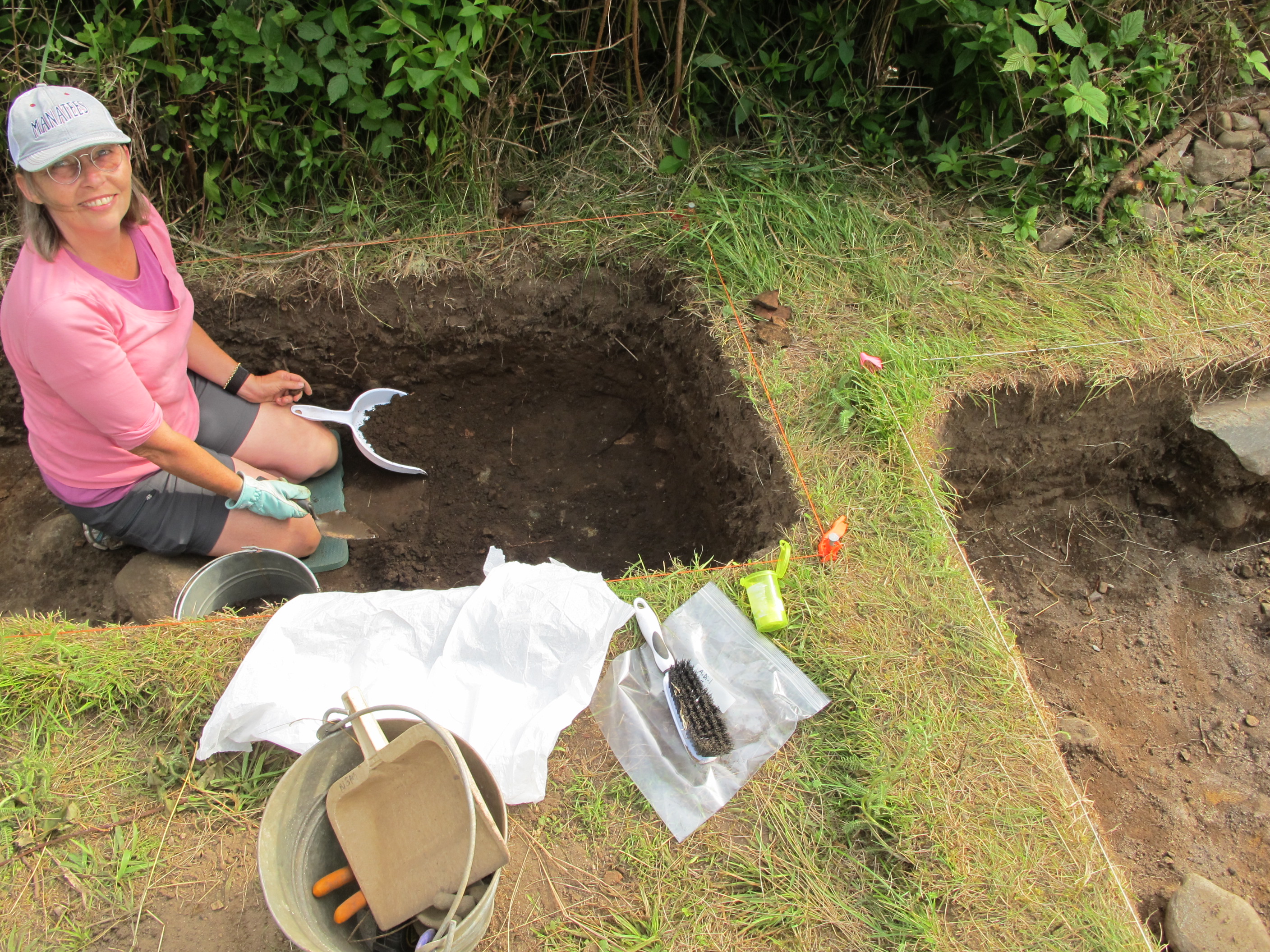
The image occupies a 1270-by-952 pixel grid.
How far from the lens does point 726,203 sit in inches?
115

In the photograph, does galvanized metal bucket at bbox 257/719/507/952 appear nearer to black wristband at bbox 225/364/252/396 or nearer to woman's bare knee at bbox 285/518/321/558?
woman's bare knee at bbox 285/518/321/558

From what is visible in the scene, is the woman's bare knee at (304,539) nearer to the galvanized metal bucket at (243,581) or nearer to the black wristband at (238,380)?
the galvanized metal bucket at (243,581)

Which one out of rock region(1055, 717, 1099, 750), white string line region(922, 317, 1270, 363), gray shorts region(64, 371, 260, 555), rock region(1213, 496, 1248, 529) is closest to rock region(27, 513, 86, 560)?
gray shorts region(64, 371, 260, 555)

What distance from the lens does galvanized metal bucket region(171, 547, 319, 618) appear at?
2240mm

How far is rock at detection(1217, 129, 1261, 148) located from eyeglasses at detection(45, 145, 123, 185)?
3.94 metres

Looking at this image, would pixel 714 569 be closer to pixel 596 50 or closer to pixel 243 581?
pixel 243 581

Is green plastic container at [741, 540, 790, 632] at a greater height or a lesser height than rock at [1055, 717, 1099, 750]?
greater

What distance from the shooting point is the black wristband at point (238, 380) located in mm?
2746

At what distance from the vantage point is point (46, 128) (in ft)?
5.96

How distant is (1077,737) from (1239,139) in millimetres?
2551

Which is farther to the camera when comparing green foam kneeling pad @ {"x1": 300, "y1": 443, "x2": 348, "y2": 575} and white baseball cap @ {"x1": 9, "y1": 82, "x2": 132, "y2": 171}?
green foam kneeling pad @ {"x1": 300, "y1": 443, "x2": 348, "y2": 575}

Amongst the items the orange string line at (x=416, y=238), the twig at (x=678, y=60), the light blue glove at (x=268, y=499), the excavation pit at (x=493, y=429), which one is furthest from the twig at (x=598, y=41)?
the light blue glove at (x=268, y=499)

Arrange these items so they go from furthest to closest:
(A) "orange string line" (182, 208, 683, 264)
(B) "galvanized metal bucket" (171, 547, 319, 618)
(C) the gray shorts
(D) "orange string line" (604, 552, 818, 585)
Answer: (A) "orange string line" (182, 208, 683, 264) → (C) the gray shorts → (B) "galvanized metal bucket" (171, 547, 319, 618) → (D) "orange string line" (604, 552, 818, 585)

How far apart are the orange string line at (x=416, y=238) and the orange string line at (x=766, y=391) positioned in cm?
34
